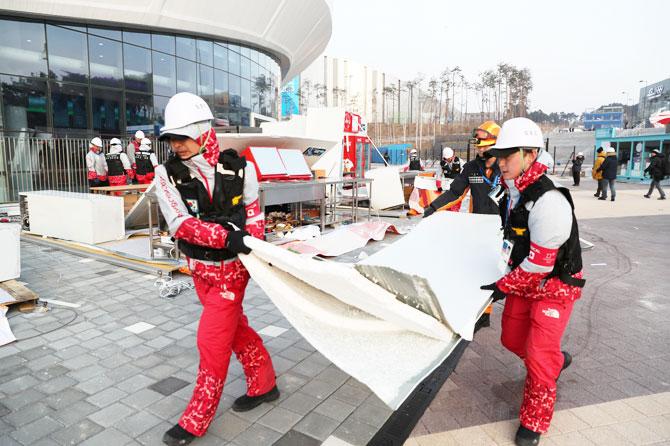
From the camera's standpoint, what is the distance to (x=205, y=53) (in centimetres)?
2141

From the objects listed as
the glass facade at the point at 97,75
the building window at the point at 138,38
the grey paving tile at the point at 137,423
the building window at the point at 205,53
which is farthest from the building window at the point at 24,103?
the grey paving tile at the point at 137,423

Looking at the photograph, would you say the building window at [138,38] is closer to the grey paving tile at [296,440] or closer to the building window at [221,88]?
the building window at [221,88]

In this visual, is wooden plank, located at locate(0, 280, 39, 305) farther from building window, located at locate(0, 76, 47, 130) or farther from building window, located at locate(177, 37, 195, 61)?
building window, located at locate(177, 37, 195, 61)

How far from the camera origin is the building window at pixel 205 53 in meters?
21.1

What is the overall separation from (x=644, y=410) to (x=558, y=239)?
5.17 ft

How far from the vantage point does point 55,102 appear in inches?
614

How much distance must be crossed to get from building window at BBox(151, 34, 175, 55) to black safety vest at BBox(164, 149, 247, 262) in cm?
1908

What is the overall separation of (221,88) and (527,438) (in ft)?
74.3

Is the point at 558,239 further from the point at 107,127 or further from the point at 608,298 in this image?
the point at 107,127

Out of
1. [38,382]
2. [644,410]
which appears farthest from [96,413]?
[644,410]

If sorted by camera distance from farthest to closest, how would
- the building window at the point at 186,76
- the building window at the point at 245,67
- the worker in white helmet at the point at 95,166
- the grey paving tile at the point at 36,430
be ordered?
the building window at the point at 245,67 → the building window at the point at 186,76 → the worker in white helmet at the point at 95,166 → the grey paving tile at the point at 36,430

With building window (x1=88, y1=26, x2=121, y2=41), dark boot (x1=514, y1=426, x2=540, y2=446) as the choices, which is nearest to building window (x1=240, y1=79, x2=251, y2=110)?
building window (x1=88, y1=26, x2=121, y2=41)

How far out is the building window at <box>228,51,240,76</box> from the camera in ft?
76.1

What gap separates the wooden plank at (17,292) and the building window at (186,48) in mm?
17307
